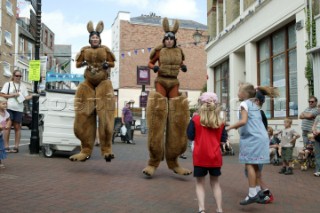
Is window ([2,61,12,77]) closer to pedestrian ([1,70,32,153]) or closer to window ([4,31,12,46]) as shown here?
window ([4,31,12,46])

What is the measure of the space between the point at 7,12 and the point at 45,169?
29.9 meters

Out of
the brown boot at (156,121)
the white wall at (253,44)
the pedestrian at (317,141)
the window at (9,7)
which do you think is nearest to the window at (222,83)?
the white wall at (253,44)

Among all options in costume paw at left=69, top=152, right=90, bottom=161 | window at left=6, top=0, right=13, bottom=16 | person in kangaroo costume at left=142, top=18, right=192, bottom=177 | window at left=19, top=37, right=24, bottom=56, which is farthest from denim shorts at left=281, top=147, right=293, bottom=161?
window at left=19, top=37, right=24, bottom=56

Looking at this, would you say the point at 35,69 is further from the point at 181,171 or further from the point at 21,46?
the point at 21,46

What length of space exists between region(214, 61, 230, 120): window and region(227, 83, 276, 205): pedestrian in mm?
13039

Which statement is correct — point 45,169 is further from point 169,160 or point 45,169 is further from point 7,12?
point 7,12

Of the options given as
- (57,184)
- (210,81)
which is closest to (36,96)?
(57,184)

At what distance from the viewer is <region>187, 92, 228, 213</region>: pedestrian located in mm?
4609

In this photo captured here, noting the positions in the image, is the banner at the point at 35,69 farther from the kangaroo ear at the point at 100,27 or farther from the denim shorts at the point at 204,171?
the denim shorts at the point at 204,171

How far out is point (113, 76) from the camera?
45.4 metres

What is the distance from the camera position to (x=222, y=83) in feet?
66.5

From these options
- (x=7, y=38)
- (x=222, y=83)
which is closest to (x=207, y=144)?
(x=222, y=83)

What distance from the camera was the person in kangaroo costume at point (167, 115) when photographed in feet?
22.9

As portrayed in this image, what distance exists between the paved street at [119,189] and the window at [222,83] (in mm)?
10817
